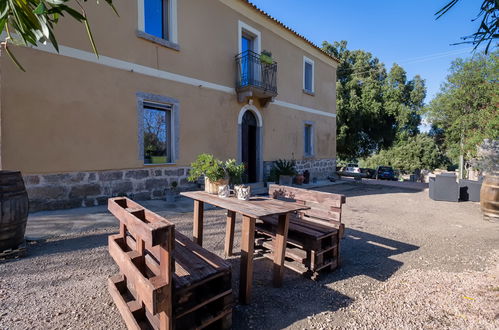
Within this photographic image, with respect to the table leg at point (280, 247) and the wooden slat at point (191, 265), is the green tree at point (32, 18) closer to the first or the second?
the wooden slat at point (191, 265)

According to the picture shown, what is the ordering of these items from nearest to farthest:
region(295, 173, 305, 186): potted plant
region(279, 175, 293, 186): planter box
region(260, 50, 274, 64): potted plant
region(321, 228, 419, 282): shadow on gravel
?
region(321, 228, 419, 282): shadow on gravel → region(260, 50, 274, 64): potted plant → region(279, 175, 293, 186): planter box → region(295, 173, 305, 186): potted plant

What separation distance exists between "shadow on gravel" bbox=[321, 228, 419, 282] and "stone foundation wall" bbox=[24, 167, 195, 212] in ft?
15.3

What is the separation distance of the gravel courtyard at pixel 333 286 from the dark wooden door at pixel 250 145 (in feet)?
15.7

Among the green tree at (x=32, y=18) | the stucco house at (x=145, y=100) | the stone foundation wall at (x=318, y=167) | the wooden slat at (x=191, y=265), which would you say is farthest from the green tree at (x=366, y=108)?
the green tree at (x=32, y=18)

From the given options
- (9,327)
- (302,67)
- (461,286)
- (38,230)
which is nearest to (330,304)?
(461,286)

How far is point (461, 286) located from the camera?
253 cm

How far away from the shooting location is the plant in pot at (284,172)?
29.5ft

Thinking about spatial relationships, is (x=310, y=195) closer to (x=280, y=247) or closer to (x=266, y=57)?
(x=280, y=247)

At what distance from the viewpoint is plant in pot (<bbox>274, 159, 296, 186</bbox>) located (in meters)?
8.98

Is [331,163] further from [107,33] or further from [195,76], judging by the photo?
[107,33]

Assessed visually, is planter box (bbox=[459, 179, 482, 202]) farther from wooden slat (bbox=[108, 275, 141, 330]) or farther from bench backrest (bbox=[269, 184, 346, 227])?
wooden slat (bbox=[108, 275, 141, 330])

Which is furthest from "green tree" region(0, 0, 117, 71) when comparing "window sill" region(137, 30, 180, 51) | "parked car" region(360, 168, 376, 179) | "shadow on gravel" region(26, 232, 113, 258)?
"parked car" region(360, 168, 376, 179)

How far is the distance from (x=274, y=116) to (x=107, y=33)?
596 centimetres

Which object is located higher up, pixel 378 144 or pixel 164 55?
pixel 164 55
